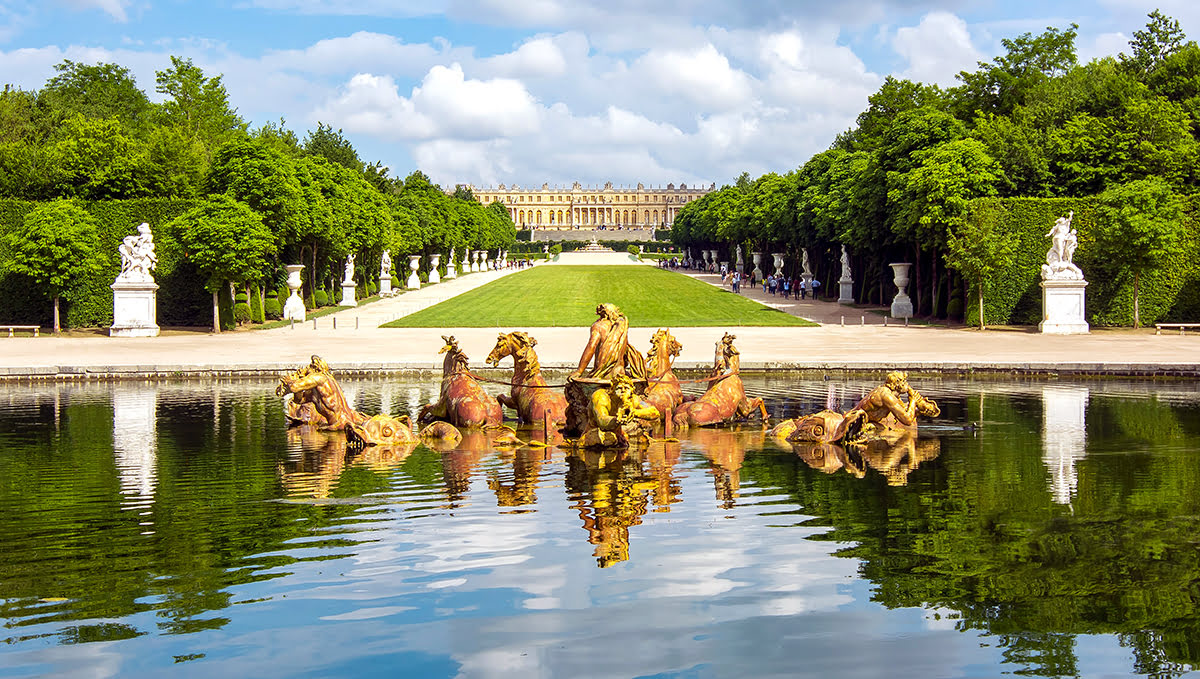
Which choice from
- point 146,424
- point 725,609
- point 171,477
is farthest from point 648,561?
point 146,424

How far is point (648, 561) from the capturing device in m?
9.65

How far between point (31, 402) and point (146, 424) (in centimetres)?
408

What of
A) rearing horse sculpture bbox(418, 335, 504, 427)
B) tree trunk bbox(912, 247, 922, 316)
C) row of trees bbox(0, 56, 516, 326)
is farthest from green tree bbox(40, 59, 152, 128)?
rearing horse sculpture bbox(418, 335, 504, 427)

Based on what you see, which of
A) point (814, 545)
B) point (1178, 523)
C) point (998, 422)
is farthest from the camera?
point (998, 422)

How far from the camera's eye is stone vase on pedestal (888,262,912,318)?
4344 cm

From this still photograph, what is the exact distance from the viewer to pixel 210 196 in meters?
38.9

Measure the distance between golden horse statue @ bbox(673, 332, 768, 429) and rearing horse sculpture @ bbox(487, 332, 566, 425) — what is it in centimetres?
179

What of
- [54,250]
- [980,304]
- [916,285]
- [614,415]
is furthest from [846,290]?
[614,415]

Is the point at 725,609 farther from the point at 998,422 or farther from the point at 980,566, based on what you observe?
the point at 998,422

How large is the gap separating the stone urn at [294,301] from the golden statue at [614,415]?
94.6 ft

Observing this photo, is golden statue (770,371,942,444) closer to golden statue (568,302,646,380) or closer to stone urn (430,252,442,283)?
golden statue (568,302,646,380)

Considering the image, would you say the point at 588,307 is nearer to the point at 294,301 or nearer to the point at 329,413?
the point at 294,301

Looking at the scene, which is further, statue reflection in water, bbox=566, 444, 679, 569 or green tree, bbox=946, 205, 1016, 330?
green tree, bbox=946, 205, 1016, 330

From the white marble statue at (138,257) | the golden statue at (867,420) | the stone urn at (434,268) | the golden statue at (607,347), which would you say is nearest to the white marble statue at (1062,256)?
the golden statue at (867,420)
